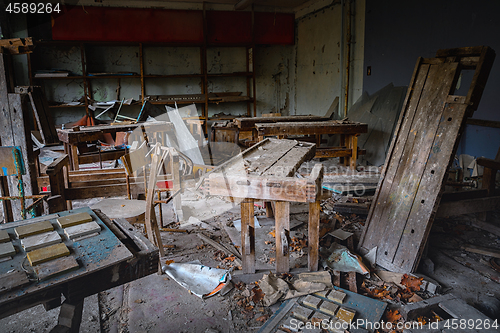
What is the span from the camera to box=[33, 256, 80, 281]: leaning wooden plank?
113 centimetres

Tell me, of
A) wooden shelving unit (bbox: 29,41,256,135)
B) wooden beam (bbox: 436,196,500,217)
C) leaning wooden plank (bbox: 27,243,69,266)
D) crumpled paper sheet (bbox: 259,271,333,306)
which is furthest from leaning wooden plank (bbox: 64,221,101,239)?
wooden shelving unit (bbox: 29,41,256,135)

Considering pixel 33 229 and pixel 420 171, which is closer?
pixel 33 229

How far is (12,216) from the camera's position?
269 centimetres

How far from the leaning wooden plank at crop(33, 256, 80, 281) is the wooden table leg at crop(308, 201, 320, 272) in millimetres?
1575

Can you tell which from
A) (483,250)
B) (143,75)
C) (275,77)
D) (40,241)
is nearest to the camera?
(40,241)

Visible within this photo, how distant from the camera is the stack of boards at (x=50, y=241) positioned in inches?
46.5

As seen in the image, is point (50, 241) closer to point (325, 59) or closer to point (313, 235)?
point (313, 235)

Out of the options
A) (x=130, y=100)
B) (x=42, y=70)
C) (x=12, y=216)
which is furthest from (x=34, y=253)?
A: (x=42, y=70)

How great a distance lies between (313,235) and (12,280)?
184 cm

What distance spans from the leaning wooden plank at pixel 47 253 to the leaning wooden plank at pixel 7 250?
9 cm

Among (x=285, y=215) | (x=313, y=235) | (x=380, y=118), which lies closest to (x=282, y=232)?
(x=285, y=215)

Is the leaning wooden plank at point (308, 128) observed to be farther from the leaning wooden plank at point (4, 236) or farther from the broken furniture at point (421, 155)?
the leaning wooden plank at point (4, 236)

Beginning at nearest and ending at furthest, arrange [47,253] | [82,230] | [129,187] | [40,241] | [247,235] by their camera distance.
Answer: [47,253]
[40,241]
[82,230]
[247,235]
[129,187]

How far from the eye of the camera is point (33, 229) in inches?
56.8
